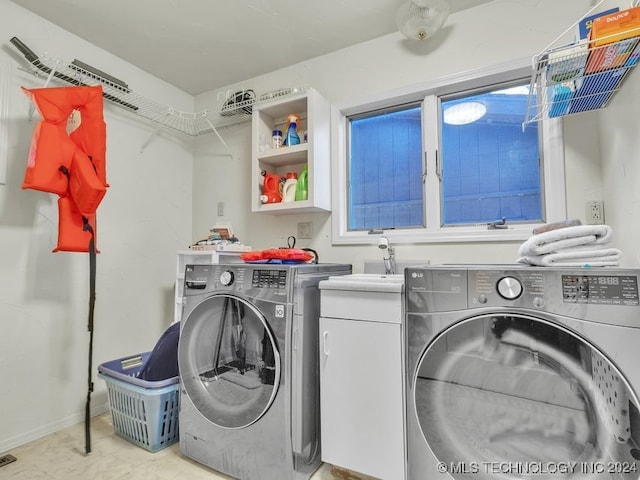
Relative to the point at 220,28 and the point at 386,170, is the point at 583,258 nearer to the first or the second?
the point at 386,170

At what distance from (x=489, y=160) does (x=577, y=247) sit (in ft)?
3.30

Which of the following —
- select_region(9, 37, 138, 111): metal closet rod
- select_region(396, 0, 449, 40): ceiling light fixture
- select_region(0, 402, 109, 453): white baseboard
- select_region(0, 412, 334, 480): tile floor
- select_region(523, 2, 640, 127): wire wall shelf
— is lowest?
select_region(0, 412, 334, 480): tile floor

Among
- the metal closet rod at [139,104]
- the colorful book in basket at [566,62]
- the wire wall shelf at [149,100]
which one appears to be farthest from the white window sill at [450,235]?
the metal closet rod at [139,104]

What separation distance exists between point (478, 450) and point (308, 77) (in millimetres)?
2337

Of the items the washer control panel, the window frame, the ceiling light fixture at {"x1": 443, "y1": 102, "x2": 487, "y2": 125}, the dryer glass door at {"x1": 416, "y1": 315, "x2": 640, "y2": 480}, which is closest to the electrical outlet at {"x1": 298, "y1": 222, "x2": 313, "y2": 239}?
the window frame

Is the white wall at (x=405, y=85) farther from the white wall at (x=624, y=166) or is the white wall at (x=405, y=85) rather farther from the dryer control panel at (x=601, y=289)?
the dryer control panel at (x=601, y=289)

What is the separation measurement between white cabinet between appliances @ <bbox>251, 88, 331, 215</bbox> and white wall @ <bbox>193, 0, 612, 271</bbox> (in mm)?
189

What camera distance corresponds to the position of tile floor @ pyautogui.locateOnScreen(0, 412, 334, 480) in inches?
58.4

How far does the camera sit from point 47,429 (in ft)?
6.03

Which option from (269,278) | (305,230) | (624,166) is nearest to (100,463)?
(269,278)

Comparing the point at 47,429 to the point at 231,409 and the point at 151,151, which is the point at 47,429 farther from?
the point at 151,151

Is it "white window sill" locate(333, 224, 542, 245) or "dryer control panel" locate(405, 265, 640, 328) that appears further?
"white window sill" locate(333, 224, 542, 245)

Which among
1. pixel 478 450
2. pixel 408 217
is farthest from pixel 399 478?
pixel 408 217

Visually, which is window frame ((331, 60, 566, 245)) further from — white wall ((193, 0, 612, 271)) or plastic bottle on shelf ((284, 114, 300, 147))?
plastic bottle on shelf ((284, 114, 300, 147))
